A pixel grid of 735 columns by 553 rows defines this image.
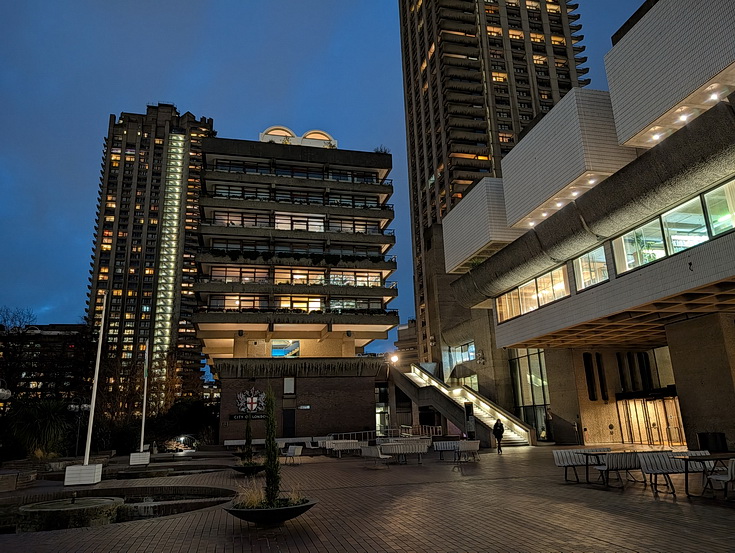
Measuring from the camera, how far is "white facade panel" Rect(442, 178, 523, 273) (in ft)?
113

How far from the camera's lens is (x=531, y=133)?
29734mm

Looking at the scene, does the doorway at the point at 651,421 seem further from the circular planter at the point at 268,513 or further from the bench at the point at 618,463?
the circular planter at the point at 268,513

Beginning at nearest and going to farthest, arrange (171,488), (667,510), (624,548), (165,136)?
(624,548), (667,510), (171,488), (165,136)

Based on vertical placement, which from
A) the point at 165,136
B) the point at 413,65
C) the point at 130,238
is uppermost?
the point at 165,136

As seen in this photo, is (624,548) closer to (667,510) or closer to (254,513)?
(667,510)

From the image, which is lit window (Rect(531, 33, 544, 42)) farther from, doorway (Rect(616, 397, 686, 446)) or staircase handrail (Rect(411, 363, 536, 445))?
doorway (Rect(616, 397, 686, 446))

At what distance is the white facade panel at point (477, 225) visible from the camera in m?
34.3

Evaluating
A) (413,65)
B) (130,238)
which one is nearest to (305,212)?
(413,65)

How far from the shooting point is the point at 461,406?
118ft

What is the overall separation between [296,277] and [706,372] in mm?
33999

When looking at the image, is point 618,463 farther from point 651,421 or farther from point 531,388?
point 531,388

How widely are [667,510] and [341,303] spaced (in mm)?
39106

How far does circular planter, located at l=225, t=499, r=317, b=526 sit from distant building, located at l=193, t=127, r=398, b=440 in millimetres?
33295

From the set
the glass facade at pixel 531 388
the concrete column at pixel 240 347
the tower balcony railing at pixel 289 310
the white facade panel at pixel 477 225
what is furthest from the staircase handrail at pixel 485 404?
the concrete column at pixel 240 347
